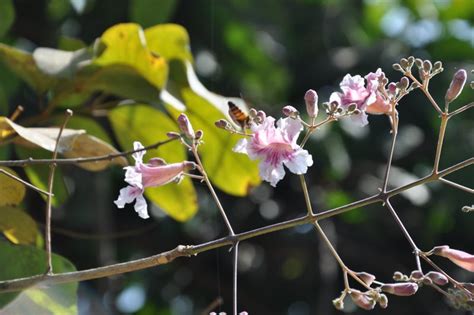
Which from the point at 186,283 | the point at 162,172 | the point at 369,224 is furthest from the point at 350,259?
the point at 162,172

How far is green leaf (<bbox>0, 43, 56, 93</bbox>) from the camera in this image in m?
1.40

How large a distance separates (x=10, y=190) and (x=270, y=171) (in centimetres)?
44

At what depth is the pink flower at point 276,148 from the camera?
0.96 meters

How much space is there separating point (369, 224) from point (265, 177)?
1.75 metres

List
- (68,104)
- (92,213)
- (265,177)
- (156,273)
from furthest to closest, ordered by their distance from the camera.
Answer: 1. (156,273)
2. (92,213)
3. (68,104)
4. (265,177)

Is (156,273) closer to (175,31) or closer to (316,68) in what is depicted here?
(316,68)

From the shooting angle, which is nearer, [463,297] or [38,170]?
[463,297]

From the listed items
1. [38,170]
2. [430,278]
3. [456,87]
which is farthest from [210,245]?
[38,170]

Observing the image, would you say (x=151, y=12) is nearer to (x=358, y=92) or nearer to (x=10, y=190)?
(x=10, y=190)

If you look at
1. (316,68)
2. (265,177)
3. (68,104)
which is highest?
(265,177)

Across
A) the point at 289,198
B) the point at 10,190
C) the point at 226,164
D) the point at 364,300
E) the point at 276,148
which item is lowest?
the point at 289,198

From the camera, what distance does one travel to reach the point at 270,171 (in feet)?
3.15

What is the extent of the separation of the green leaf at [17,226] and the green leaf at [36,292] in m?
0.08

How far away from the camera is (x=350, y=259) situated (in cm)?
256
